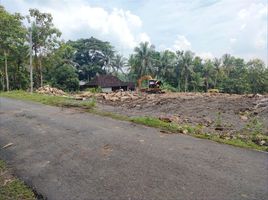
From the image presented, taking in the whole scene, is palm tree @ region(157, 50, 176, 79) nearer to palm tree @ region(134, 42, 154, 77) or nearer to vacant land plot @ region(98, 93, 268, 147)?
palm tree @ region(134, 42, 154, 77)

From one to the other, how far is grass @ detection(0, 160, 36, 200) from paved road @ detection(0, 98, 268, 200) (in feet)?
0.50

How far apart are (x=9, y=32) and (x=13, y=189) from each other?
29515 millimetres

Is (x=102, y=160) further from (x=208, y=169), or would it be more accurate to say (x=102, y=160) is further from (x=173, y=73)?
(x=173, y=73)

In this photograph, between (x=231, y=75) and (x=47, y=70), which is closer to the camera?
(x=47, y=70)

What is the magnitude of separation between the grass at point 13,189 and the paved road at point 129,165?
0.50 feet

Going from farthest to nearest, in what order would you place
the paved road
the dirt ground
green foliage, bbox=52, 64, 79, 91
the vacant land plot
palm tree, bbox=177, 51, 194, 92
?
palm tree, bbox=177, 51, 194, 92
green foliage, bbox=52, 64, 79, 91
the dirt ground
the vacant land plot
the paved road

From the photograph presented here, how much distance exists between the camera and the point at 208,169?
5.33 m

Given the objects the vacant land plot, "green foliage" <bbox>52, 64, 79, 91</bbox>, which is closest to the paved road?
the vacant land plot

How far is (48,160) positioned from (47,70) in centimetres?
3894

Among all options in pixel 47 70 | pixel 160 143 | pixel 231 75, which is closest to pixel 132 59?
pixel 47 70

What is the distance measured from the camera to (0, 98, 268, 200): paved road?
4.50m

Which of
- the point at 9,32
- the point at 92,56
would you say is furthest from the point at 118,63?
the point at 9,32

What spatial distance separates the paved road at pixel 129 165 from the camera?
450cm

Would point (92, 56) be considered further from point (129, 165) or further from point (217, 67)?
point (129, 165)
